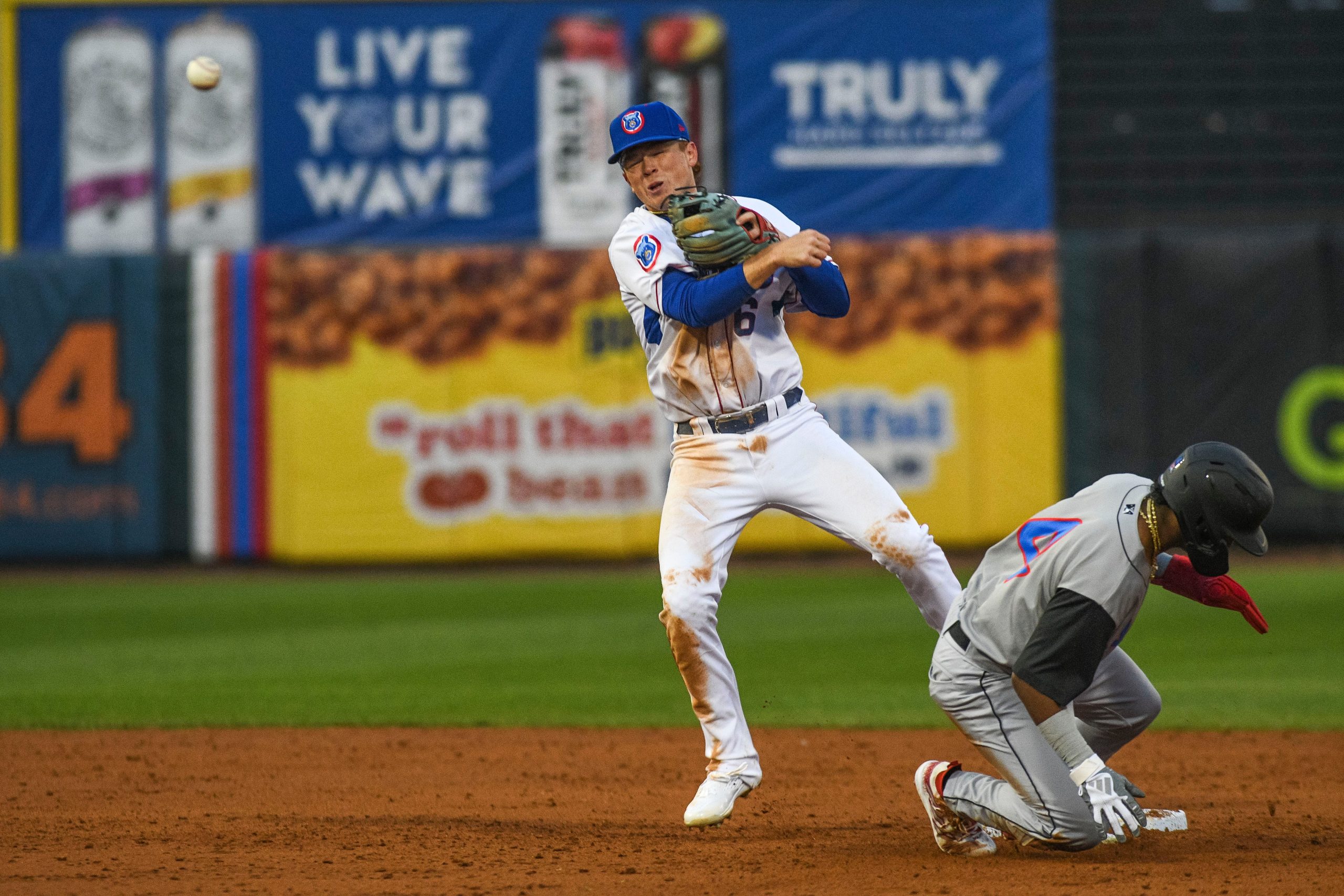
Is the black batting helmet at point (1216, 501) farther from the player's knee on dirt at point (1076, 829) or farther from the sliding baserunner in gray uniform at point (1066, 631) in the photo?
the player's knee on dirt at point (1076, 829)

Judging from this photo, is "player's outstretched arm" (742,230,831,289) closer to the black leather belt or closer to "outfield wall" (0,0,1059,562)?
the black leather belt

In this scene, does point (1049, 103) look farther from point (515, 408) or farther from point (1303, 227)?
point (515, 408)

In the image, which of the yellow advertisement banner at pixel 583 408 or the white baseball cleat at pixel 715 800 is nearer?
the white baseball cleat at pixel 715 800

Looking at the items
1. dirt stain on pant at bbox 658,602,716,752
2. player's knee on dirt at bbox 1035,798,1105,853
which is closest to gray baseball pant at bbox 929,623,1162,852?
player's knee on dirt at bbox 1035,798,1105,853

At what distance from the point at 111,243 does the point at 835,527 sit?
11468 millimetres

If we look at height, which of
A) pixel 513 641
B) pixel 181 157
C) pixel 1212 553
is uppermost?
pixel 181 157

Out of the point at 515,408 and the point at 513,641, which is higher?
the point at 515,408

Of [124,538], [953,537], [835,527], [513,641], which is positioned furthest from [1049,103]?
[835,527]

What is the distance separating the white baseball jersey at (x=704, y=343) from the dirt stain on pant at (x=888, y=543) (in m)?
0.48

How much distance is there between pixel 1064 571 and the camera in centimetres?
382

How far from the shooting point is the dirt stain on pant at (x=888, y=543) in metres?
4.45

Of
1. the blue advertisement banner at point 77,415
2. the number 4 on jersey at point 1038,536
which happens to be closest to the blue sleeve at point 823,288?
the number 4 on jersey at point 1038,536

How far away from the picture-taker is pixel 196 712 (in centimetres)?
704

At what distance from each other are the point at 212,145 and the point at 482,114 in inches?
94.5
